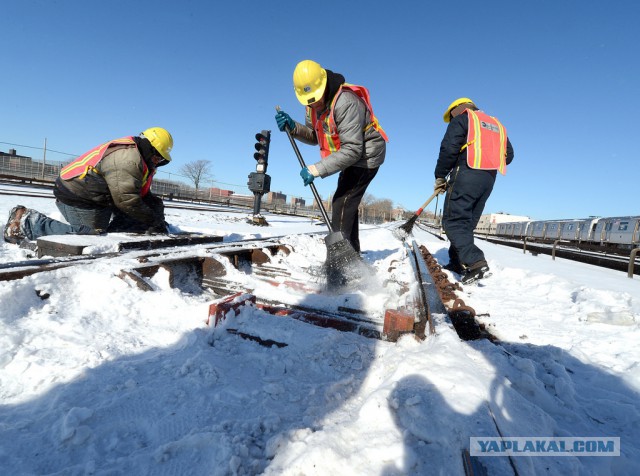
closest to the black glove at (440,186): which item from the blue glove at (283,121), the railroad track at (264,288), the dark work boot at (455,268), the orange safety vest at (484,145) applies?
the orange safety vest at (484,145)

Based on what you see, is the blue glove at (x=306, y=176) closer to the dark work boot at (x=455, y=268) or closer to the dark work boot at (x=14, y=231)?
the dark work boot at (x=455, y=268)

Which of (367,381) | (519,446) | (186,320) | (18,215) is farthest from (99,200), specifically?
(519,446)

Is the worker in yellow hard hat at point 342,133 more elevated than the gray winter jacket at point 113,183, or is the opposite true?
the worker in yellow hard hat at point 342,133

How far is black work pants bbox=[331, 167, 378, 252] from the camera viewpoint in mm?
3611

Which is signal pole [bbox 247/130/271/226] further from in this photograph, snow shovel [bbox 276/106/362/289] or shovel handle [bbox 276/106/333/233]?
snow shovel [bbox 276/106/362/289]

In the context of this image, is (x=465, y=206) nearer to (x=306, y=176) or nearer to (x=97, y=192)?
(x=306, y=176)

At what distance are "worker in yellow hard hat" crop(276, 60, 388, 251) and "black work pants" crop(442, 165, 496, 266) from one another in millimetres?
1053

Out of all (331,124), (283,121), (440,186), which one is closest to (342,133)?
(331,124)

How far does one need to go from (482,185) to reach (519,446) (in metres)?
3.36

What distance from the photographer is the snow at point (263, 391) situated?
88 centimetres

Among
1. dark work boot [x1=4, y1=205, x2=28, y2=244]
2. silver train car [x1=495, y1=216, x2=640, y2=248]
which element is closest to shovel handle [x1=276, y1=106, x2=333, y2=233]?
dark work boot [x1=4, y1=205, x2=28, y2=244]

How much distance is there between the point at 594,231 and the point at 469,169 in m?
24.9

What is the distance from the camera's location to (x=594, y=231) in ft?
71.8

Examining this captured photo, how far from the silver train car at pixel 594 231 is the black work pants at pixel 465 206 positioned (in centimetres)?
1046
